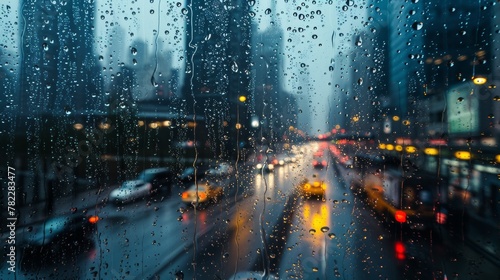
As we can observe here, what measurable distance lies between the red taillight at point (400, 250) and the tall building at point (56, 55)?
3.12 meters

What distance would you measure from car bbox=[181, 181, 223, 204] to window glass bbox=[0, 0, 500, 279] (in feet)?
0.04

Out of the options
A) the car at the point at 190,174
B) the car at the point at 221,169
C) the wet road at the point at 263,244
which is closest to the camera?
the wet road at the point at 263,244

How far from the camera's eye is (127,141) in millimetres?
2547

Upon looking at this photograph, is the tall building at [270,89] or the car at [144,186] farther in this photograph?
the tall building at [270,89]

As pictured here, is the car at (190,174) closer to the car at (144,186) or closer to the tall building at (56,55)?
the car at (144,186)

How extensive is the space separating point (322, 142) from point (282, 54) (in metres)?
0.97

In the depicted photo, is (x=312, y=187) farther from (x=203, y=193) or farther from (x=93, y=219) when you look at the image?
(x=93, y=219)

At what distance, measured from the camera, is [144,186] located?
249 cm

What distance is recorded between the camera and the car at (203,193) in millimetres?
2348

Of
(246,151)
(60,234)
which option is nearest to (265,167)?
(246,151)

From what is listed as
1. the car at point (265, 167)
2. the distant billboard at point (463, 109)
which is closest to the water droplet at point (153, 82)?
the car at point (265, 167)

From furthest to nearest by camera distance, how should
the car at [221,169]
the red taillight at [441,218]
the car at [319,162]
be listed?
the car at [221,169]
the car at [319,162]
the red taillight at [441,218]

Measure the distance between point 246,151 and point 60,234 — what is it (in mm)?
1749

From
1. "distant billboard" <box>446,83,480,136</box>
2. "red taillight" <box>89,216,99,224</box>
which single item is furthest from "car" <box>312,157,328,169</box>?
"red taillight" <box>89,216,99,224</box>
